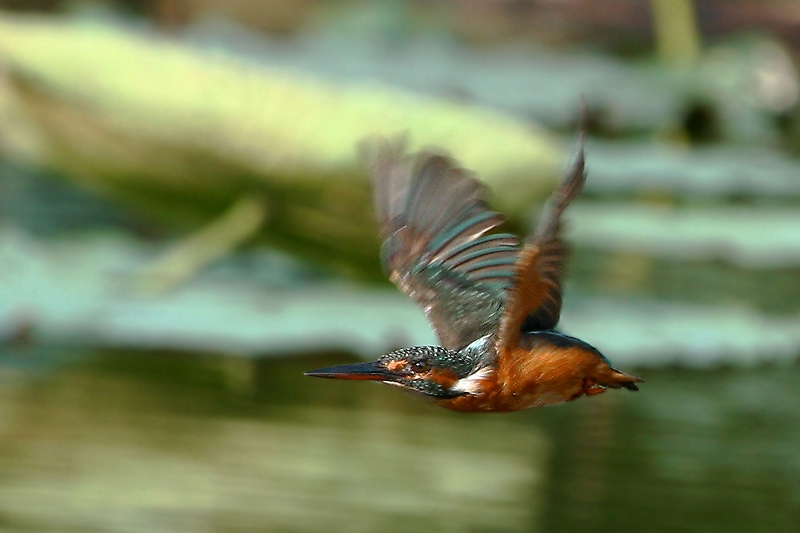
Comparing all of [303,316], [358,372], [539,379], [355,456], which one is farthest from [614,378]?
[303,316]

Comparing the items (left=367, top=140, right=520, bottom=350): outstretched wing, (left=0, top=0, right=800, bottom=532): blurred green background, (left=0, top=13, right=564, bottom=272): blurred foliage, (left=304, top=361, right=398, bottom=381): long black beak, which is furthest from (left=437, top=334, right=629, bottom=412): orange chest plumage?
(left=0, top=13, right=564, bottom=272): blurred foliage

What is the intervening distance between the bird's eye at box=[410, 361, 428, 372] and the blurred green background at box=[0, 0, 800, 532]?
1.60ft

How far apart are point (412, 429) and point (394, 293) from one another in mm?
885

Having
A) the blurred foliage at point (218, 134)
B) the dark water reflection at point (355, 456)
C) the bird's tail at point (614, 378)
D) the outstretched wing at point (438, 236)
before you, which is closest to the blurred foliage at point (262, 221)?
the blurred foliage at point (218, 134)

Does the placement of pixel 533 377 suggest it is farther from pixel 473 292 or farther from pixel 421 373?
Answer: pixel 473 292

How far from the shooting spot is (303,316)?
167 inches

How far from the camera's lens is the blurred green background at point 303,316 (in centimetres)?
333

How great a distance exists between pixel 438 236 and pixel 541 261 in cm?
53

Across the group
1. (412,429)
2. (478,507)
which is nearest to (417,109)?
(412,429)

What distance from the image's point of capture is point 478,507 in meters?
3.28

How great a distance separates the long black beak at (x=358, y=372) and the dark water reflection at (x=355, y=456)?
0.78m

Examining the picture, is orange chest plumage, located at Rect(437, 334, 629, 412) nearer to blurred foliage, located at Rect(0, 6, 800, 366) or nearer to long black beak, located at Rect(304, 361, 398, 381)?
long black beak, located at Rect(304, 361, 398, 381)

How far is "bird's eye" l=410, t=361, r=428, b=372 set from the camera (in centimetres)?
236

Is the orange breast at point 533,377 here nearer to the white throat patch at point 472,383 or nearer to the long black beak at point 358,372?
the white throat patch at point 472,383
